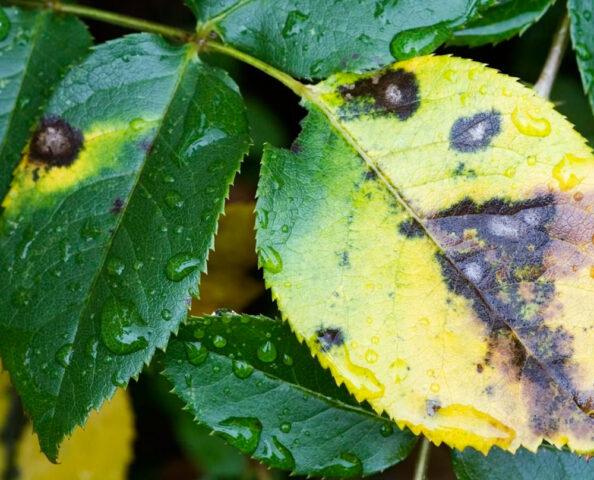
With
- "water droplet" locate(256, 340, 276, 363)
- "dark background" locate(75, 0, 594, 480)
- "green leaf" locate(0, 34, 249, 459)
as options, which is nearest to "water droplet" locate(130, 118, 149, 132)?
"green leaf" locate(0, 34, 249, 459)

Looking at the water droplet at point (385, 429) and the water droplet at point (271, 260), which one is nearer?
the water droplet at point (271, 260)

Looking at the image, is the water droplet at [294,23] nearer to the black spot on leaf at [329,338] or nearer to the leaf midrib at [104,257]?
the leaf midrib at [104,257]

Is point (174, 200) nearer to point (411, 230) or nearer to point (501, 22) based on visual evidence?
point (411, 230)

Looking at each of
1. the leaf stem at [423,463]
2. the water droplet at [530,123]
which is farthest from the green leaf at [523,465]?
the water droplet at [530,123]

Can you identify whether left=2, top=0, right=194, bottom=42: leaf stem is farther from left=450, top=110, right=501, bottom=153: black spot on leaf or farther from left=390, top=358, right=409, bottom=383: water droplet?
left=390, top=358, right=409, bottom=383: water droplet

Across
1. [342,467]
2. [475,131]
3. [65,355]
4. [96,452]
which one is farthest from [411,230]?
[96,452]

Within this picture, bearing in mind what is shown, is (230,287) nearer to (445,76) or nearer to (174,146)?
(174,146)

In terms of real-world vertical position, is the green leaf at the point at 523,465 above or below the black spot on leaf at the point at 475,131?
below
